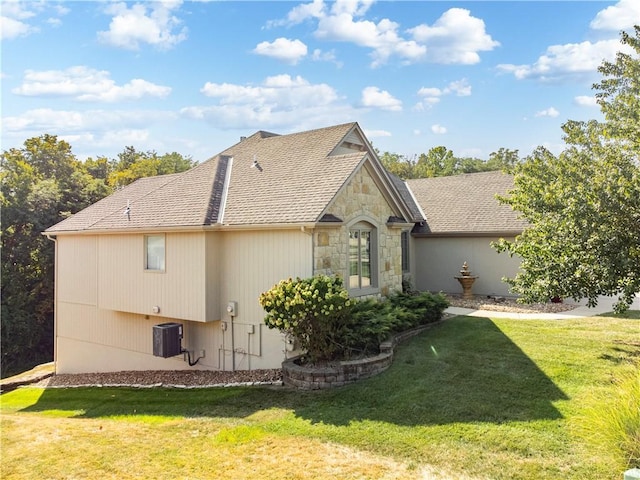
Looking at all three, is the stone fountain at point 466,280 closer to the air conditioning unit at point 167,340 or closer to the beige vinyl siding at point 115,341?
the beige vinyl siding at point 115,341

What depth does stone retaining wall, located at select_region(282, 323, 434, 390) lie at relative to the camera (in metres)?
8.50

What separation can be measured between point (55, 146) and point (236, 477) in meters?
37.1

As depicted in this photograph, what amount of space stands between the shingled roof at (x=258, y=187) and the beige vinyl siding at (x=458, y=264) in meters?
6.59

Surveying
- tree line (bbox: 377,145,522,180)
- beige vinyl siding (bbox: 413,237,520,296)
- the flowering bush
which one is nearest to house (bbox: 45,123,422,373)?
the flowering bush

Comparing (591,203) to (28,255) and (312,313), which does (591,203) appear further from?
(28,255)

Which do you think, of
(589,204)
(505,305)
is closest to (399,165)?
(505,305)

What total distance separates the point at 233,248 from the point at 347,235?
3.06 m

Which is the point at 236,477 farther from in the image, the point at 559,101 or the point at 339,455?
the point at 559,101

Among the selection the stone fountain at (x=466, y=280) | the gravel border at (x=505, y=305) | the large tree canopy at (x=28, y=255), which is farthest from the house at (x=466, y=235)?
the large tree canopy at (x=28, y=255)

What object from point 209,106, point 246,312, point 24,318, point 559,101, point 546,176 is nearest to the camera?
point 546,176

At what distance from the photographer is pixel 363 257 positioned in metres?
12.1

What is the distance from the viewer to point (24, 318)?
2377 cm

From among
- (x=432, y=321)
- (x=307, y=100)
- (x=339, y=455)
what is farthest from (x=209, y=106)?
(x=339, y=455)

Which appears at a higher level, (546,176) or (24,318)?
(546,176)
